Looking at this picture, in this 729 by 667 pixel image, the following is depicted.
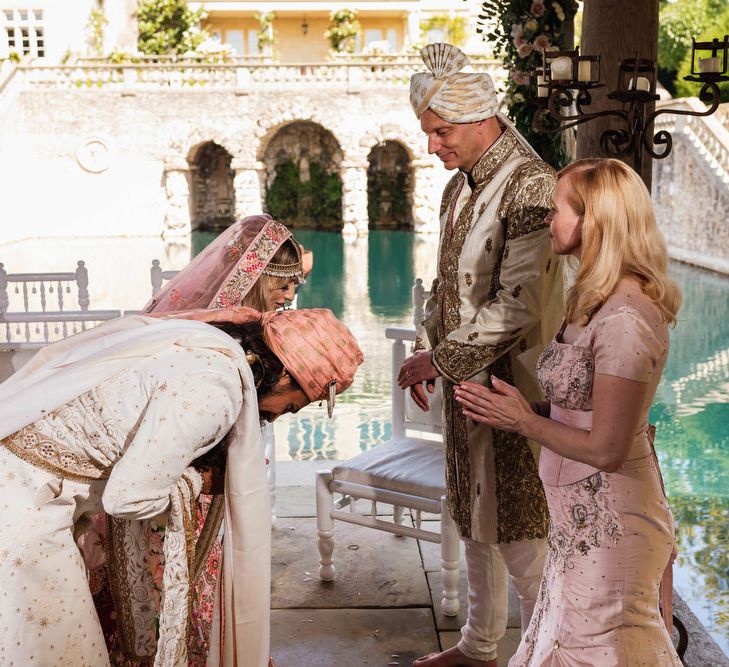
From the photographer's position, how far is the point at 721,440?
664 cm

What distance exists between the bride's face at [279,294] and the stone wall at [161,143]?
20.8 metres

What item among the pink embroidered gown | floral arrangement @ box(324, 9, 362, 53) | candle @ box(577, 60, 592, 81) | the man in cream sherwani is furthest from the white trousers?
floral arrangement @ box(324, 9, 362, 53)

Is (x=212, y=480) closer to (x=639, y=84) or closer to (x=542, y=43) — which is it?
(x=639, y=84)

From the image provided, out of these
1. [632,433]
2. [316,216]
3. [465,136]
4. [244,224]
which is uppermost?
[465,136]

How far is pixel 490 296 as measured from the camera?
2.68m

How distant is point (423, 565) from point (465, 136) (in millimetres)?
1908

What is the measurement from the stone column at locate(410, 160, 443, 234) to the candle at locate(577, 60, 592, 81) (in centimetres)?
1983

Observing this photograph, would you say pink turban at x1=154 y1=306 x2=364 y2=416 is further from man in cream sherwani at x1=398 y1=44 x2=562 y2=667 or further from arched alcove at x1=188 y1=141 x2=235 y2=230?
arched alcove at x1=188 y1=141 x2=235 y2=230

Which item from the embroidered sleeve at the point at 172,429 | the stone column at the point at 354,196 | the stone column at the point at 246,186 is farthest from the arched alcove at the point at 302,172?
the embroidered sleeve at the point at 172,429

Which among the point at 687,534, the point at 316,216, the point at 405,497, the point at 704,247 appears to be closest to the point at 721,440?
the point at 687,534

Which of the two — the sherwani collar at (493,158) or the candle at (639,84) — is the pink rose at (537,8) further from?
the sherwani collar at (493,158)

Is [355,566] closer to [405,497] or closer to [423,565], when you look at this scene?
[423,565]

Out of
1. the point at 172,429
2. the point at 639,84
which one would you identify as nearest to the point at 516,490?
the point at 172,429

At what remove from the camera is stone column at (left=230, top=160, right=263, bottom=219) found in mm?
23281
